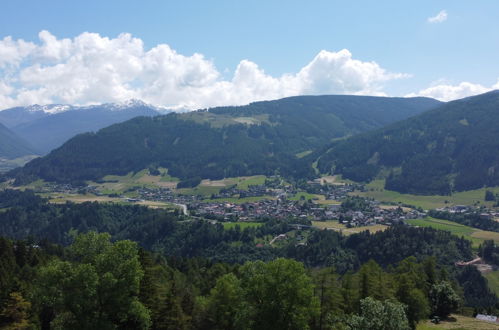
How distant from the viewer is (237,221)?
19025 centimetres

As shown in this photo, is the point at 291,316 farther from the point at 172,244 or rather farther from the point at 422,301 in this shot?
the point at 172,244

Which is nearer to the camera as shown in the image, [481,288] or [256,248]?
[481,288]

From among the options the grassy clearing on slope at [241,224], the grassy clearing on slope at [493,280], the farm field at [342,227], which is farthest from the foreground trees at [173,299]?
the grassy clearing on slope at [241,224]

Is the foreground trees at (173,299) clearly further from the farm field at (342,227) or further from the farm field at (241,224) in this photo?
the farm field at (241,224)

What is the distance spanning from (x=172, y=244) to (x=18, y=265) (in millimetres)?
102722

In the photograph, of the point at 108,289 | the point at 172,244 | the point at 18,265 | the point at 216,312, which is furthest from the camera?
the point at 172,244

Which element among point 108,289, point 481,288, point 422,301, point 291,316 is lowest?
point 481,288

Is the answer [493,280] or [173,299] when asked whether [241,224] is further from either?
[173,299]

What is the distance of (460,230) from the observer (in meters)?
169

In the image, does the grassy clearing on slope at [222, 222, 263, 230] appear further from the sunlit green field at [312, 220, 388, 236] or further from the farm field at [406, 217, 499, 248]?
the farm field at [406, 217, 499, 248]

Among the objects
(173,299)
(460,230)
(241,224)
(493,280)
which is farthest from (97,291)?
(460,230)

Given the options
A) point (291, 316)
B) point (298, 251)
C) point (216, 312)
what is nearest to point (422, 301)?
point (291, 316)

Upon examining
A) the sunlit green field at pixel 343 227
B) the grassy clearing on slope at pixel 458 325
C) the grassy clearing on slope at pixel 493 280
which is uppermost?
the grassy clearing on slope at pixel 458 325

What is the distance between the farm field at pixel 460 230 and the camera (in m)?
156
